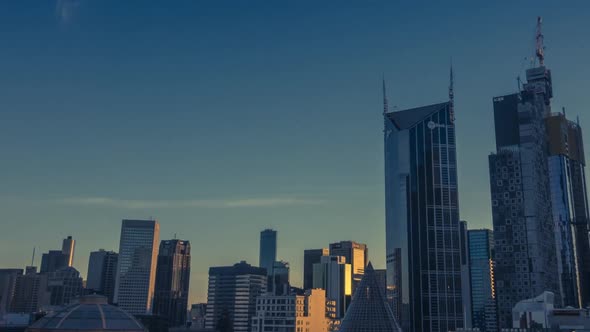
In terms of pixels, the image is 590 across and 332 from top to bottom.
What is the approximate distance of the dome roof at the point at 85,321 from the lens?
18625 centimetres

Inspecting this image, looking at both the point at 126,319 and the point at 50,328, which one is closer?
the point at 50,328

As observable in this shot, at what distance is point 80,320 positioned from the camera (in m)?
189

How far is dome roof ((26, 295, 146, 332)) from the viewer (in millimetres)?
186250

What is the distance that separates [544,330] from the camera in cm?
19988

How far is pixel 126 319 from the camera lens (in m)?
200

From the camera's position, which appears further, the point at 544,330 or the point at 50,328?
the point at 544,330

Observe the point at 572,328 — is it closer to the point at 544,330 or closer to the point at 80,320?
the point at 544,330

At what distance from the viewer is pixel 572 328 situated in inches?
7864

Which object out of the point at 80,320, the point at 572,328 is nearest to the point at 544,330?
the point at 572,328

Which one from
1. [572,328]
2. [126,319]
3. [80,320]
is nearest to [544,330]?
[572,328]

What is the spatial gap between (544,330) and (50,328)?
165177 mm

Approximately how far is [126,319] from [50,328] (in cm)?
2493

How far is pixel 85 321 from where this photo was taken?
189 meters

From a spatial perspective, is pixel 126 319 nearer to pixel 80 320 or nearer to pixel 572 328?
pixel 80 320
